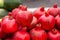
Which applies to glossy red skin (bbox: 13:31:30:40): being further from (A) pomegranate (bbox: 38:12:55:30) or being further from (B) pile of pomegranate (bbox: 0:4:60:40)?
(A) pomegranate (bbox: 38:12:55:30)

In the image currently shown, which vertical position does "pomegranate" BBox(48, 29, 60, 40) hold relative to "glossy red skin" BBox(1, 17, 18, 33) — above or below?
below

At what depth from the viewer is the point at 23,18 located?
3.24ft

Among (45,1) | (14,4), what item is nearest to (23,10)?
(14,4)

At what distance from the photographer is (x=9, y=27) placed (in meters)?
0.99

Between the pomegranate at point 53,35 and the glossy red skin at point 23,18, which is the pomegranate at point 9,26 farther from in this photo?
the pomegranate at point 53,35

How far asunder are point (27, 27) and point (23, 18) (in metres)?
0.09

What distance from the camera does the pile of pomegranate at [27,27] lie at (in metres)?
0.99

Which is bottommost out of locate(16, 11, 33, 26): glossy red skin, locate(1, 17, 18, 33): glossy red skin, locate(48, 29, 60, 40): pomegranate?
locate(48, 29, 60, 40): pomegranate

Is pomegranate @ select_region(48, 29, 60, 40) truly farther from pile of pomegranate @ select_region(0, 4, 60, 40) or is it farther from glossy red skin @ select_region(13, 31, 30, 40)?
glossy red skin @ select_region(13, 31, 30, 40)

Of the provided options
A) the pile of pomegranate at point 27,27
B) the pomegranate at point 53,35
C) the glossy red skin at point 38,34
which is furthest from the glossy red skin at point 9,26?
the pomegranate at point 53,35

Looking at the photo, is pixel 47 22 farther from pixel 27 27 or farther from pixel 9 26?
pixel 9 26

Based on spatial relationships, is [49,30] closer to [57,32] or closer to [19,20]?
[57,32]

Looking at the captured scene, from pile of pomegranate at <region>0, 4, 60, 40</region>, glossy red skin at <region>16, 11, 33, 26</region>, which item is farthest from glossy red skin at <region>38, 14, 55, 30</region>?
glossy red skin at <region>16, 11, 33, 26</region>

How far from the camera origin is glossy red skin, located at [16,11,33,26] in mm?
988
